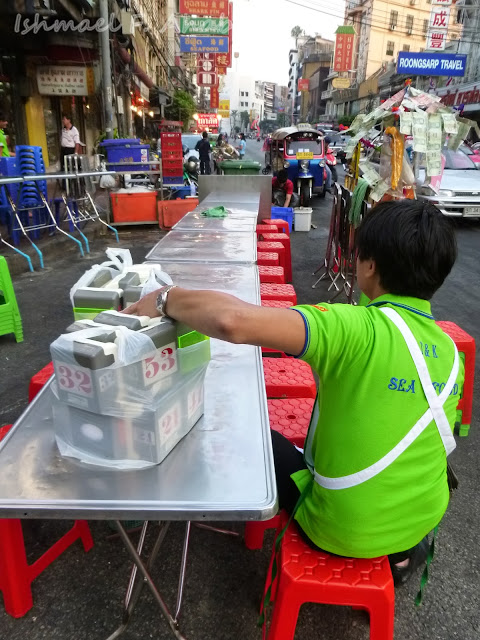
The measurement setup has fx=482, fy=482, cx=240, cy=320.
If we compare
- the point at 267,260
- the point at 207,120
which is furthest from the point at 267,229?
the point at 207,120

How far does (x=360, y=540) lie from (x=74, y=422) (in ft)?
3.21

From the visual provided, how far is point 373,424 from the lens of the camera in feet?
4.67

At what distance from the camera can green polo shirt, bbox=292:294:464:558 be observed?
1342 mm

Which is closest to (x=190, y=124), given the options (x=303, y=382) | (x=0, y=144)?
(x=0, y=144)

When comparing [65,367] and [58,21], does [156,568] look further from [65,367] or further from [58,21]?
[58,21]

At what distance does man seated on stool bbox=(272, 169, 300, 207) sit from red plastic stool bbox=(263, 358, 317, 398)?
25.6 feet

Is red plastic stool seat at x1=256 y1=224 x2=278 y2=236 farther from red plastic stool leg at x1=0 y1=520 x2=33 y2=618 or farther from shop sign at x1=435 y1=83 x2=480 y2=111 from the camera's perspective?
shop sign at x1=435 y1=83 x2=480 y2=111

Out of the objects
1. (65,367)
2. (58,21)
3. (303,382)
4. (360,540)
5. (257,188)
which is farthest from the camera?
(58,21)

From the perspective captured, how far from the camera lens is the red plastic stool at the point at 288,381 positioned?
9.66 feet

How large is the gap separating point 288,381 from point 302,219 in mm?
7628

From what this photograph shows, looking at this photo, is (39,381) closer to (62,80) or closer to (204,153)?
(62,80)

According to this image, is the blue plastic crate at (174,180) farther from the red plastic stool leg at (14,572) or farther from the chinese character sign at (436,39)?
the chinese character sign at (436,39)

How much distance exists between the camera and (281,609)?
5.36ft

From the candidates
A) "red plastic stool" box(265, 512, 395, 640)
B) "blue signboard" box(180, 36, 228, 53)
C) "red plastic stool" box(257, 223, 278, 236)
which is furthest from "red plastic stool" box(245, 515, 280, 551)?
"blue signboard" box(180, 36, 228, 53)
